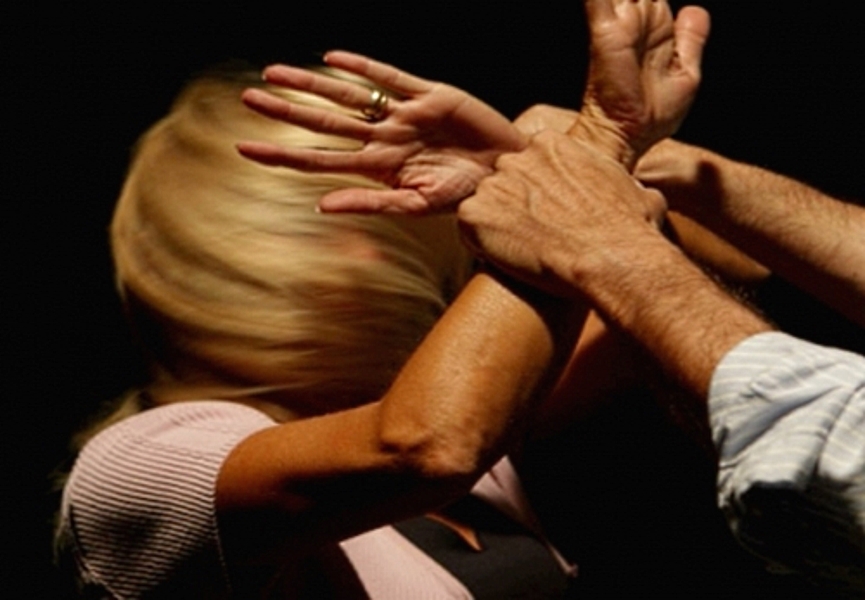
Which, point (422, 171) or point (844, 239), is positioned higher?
point (422, 171)

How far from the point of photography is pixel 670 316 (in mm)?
1402

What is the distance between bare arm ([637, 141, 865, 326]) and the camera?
1950 mm

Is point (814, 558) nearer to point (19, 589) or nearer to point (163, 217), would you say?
point (163, 217)

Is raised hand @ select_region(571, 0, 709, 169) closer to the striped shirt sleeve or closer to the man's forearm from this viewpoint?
the man's forearm

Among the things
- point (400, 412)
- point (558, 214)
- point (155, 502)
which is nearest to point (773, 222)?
point (558, 214)

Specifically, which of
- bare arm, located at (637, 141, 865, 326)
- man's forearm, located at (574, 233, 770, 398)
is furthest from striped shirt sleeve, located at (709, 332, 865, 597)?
bare arm, located at (637, 141, 865, 326)

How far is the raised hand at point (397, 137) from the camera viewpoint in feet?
5.31

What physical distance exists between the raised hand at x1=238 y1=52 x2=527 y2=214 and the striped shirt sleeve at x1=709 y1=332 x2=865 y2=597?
1.66 ft

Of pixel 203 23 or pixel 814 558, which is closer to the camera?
pixel 814 558

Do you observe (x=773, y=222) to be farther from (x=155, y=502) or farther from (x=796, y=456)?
(x=155, y=502)

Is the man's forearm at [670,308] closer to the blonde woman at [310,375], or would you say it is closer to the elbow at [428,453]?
the blonde woman at [310,375]

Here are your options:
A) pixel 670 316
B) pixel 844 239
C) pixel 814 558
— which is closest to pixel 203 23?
pixel 844 239

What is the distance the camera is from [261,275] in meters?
1.72

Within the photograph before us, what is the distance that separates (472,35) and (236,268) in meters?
0.99
